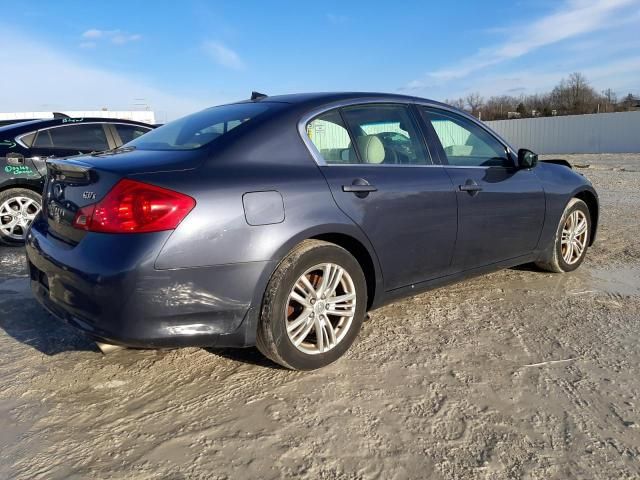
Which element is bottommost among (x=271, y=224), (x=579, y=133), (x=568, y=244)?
(x=568, y=244)

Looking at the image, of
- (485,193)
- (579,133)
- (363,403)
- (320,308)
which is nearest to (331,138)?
(320,308)

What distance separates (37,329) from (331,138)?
95.3 inches

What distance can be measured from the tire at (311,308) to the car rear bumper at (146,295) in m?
0.11

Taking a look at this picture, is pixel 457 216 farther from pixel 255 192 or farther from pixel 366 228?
pixel 255 192

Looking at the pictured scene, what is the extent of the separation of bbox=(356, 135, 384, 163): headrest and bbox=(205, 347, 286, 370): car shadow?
1.33m

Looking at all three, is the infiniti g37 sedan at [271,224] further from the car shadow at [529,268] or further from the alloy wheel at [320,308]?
the car shadow at [529,268]

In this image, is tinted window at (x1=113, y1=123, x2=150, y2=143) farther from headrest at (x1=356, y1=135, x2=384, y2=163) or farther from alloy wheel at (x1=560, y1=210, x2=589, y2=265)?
alloy wheel at (x1=560, y1=210, x2=589, y2=265)

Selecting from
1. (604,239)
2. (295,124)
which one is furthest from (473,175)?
(604,239)

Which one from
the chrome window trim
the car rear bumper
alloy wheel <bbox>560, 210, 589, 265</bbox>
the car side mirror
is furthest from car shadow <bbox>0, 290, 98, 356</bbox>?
alloy wheel <bbox>560, 210, 589, 265</bbox>

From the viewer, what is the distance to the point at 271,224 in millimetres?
2639

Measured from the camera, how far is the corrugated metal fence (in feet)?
111

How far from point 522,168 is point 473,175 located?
2.07ft

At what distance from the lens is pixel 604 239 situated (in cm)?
608

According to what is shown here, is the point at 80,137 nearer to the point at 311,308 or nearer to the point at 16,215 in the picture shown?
the point at 16,215
